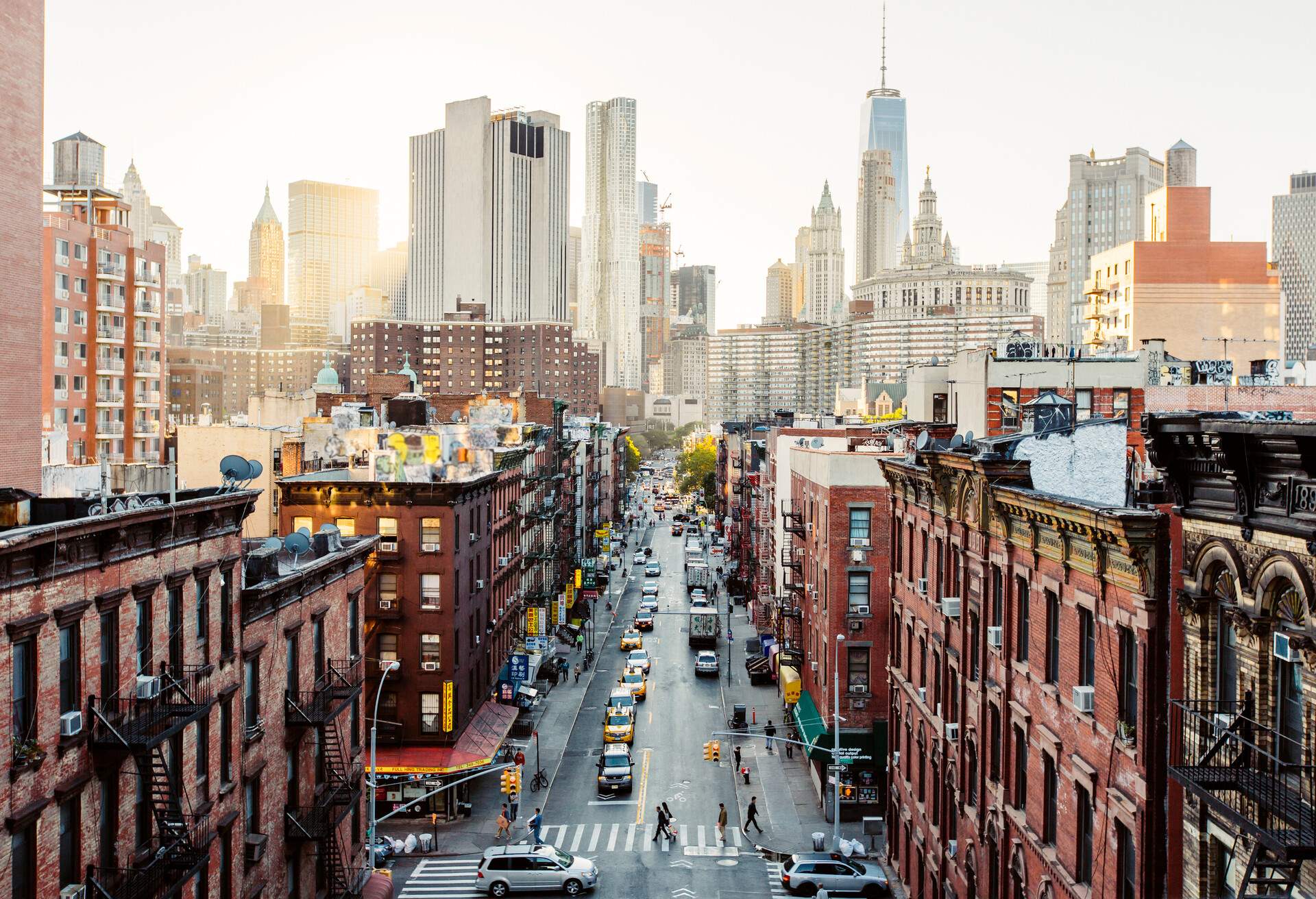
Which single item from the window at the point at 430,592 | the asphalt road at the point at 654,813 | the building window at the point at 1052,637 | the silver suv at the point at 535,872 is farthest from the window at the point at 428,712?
the building window at the point at 1052,637

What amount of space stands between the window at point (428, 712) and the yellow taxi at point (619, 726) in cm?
1370

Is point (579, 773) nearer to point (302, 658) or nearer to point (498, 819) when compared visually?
point (498, 819)

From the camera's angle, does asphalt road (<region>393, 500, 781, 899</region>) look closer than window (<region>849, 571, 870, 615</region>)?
Yes

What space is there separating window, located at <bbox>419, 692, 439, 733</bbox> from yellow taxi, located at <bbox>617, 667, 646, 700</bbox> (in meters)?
23.5

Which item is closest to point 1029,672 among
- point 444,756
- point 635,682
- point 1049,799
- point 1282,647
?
point 1049,799

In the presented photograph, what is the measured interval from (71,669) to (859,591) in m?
37.3

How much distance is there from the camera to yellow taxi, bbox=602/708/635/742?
62.0 metres

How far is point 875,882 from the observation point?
40656mm

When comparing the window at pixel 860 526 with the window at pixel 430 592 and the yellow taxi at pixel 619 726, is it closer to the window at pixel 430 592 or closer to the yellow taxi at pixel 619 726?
the yellow taxi at pixel 619 726

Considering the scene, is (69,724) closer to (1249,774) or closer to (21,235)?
(1249,774)

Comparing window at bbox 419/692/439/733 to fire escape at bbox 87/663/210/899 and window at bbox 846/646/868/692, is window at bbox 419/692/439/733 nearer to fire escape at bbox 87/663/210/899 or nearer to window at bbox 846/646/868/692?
window at bbox 846/646/868/692

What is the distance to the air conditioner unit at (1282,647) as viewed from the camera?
15.3m

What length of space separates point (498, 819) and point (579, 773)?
9242 mm

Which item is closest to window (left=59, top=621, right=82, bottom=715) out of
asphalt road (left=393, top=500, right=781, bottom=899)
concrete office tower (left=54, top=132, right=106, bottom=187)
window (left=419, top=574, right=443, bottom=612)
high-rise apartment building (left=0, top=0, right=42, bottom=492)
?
asphalt road (left=393, top=500, right=781, bottom=899)
